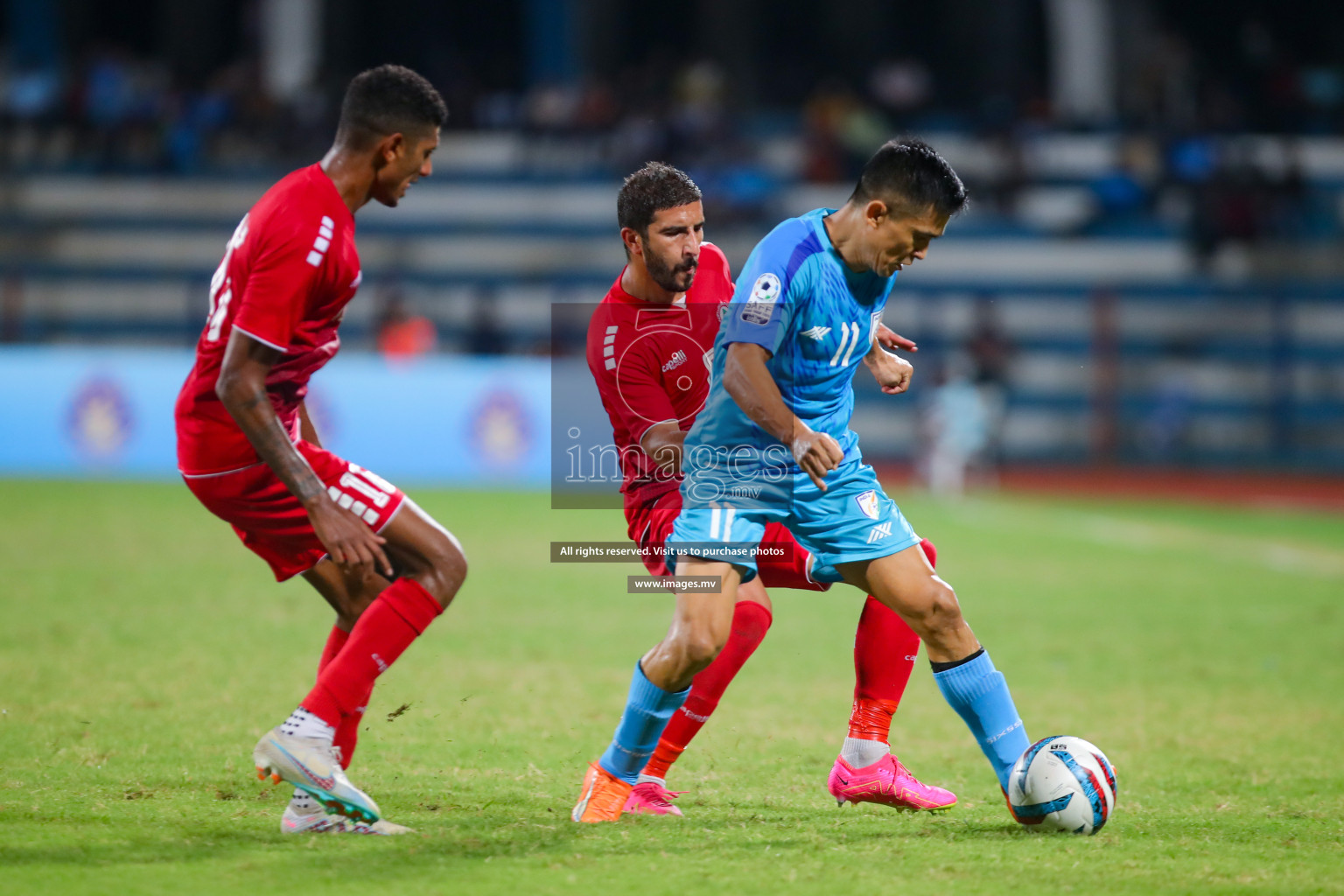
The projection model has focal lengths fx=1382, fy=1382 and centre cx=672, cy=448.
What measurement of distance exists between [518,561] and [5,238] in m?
16.0

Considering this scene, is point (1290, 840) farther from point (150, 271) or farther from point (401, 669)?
point (150, 271)

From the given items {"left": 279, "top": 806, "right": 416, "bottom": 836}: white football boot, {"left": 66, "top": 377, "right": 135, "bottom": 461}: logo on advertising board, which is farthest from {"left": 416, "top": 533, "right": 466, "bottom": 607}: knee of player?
{"left": 66, "top": 377, "right": 135, "bottom": 461}: logo on advertising board

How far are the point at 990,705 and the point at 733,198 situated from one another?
18.5m

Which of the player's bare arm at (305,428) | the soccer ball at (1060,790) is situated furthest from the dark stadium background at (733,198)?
the soccer ball at (1060,790)

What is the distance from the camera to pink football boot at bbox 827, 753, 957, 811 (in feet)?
14.7

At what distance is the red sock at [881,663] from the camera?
183 inches

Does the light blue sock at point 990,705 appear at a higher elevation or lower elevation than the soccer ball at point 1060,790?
higher

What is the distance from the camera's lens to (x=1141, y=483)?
Result: 19.8 metres

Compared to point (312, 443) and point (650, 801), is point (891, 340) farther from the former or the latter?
point (312, 443)

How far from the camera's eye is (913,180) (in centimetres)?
412

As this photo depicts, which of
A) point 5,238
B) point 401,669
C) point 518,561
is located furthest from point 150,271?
point 401,669

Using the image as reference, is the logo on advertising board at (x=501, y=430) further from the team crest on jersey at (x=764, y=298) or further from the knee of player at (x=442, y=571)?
the team crest on jersey at (x=764, y=298)

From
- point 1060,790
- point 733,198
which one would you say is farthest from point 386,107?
point 733,198

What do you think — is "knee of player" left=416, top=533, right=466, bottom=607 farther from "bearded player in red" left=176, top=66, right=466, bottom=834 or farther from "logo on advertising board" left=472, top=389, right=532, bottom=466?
"logo on advertising board" left=472, top=389, right=532, bottom=466
